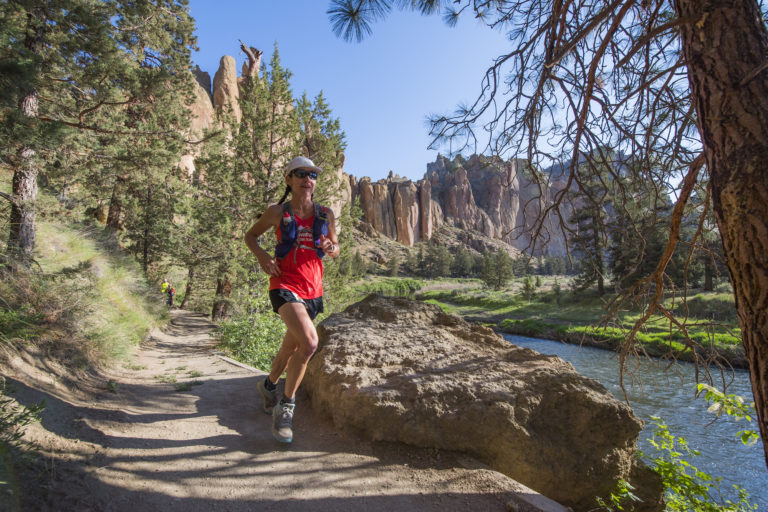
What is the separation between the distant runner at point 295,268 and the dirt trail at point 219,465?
14.4 inches

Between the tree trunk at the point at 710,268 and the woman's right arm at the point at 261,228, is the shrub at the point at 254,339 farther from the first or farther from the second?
the tree trunk at the point at 710,268

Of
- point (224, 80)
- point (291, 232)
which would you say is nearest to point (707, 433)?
point (291, 232)

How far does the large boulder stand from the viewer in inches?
105

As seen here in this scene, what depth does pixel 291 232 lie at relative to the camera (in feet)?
8.85

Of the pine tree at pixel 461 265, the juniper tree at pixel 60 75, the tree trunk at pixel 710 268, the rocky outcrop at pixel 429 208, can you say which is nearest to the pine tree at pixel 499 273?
the pine tree at pixel 461 265

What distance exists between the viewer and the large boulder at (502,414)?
2.66 metres

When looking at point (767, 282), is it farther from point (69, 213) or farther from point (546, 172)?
point (69, 213)

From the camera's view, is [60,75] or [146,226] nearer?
[60,75]

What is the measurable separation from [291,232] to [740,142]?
2.49 meters

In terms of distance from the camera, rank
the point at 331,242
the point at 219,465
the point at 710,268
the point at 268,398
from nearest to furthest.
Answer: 1. the point at 219,465
2. the point at 331,242
3. the point at 268,398
4. the point at 710,268

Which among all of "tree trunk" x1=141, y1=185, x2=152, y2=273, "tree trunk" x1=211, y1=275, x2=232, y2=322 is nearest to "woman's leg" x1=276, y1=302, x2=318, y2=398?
"tree trunk" x1=211, y1=275, x2=232, y2=322

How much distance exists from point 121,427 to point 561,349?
19.8 meters

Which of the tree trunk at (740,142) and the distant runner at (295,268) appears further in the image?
the distant runner at (295,268)

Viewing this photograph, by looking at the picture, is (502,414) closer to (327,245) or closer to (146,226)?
(327,245)
